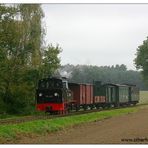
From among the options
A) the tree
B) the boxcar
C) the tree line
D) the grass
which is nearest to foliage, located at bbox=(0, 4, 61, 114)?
the tree line

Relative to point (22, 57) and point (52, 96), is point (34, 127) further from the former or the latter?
point (22, 57)

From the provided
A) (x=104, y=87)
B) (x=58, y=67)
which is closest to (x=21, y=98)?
(x=58, y=67)

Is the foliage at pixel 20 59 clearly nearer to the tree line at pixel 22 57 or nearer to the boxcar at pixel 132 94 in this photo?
the tree line at pixel 22 57

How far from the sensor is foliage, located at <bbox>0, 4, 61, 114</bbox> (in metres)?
42.7

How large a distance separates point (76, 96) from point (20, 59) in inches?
248

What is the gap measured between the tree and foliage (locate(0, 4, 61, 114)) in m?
56.9

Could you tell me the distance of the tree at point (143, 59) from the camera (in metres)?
103

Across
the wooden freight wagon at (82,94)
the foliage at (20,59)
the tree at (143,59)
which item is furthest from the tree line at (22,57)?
the tree at (143,59)

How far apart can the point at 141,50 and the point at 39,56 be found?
2423 inches

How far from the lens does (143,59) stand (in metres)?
103

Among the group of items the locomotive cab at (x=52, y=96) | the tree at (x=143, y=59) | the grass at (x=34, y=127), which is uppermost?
the tree at (x=143, y=59)

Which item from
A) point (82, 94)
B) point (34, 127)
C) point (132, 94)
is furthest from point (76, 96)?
point (132, 94)

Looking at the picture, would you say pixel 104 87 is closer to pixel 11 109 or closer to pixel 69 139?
pixel 11 109

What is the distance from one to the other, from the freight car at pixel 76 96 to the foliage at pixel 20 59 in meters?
3.32
